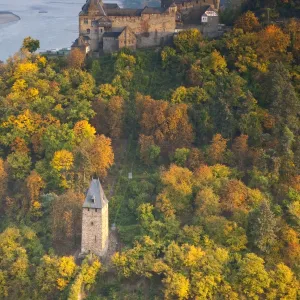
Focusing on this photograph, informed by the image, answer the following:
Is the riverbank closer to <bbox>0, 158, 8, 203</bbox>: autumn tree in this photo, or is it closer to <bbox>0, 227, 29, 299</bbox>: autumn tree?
<bbox>0, 158, 8, 203</bbox>: autumn tree

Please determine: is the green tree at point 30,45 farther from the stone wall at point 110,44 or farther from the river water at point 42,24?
the river water at point 42,24

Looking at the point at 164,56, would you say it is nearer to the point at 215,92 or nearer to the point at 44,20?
the point at 215,92

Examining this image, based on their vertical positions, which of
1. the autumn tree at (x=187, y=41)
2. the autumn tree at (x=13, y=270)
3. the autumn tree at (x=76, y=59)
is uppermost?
the autumn tree at (x=187, y=41)

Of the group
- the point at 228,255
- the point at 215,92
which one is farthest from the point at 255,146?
the point at 228,255

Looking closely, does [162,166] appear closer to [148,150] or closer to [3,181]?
[148,150]

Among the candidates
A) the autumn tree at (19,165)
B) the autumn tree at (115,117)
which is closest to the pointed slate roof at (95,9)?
the autumn tree at (115,117)

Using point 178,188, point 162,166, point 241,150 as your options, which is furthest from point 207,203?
point 241,150

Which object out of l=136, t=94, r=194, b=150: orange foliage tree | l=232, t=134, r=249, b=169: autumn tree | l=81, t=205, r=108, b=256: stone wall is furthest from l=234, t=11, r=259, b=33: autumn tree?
l=81, t=205, r=108, b=256: stone wall
